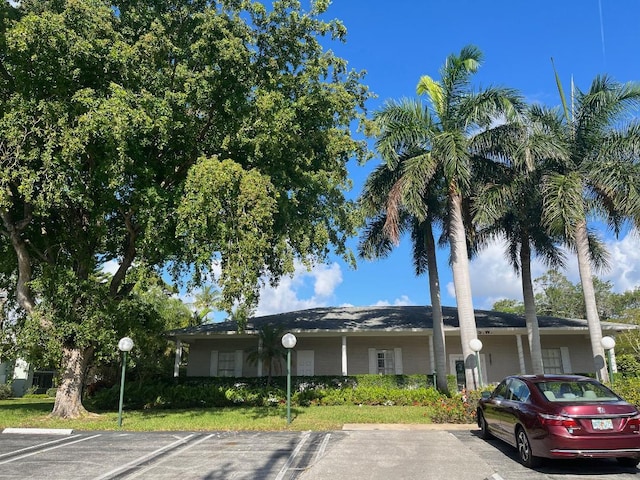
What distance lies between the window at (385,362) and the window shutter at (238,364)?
22.6 ft

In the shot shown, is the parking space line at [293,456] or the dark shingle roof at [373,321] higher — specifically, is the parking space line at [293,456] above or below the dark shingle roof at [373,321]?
below

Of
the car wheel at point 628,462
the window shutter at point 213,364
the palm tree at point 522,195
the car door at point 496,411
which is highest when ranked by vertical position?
the palm tree at point 522,195

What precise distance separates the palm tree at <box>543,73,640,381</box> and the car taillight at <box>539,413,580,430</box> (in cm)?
1020

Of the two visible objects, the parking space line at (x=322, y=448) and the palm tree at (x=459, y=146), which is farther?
the palm tree at (x=459, y=146)

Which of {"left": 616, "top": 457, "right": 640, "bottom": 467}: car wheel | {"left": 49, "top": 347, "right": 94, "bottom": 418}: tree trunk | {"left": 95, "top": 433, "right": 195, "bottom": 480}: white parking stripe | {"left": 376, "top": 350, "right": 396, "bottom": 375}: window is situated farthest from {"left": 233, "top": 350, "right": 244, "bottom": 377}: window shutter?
{"left": 616, "top": 457, "right": 640, "bottom": 467}: car wheel

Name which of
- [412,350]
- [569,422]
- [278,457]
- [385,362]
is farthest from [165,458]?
[412,350]

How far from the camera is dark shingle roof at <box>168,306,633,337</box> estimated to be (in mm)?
22172

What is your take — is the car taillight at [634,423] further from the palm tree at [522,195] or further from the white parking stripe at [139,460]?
the palm tree at [522,195]

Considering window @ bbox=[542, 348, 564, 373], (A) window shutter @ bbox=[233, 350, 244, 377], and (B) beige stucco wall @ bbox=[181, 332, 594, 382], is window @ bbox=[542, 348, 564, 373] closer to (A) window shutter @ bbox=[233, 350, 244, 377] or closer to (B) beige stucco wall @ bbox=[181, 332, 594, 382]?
(B) beige stucco wall @ bbox=[181, 332, 594, 382]

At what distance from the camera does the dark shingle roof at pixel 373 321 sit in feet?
72.7

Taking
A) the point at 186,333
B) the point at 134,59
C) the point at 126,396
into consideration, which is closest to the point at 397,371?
the point at 186,333

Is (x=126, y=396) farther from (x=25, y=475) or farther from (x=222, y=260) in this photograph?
(x=25, y=475)

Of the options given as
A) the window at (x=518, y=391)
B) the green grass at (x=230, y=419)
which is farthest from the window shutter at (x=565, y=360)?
the window at (x=518, y=391)

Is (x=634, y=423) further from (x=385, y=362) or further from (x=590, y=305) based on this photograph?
(x=385, y=362)
